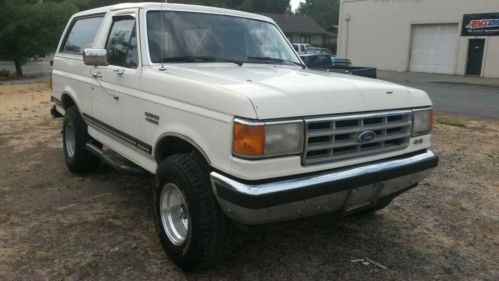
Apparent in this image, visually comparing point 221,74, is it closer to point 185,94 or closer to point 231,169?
point 185,94

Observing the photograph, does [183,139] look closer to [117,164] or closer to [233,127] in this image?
[233,127]

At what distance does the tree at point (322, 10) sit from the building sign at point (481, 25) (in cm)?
5928

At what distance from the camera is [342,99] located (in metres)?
3.21

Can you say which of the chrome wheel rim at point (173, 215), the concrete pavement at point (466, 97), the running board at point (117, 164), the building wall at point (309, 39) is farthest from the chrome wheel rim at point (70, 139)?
the building wall at point (309, 39)

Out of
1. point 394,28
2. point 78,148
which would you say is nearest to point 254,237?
point 78,148

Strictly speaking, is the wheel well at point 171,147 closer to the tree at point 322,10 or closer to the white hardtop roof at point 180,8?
the white hardtop roof at point 180,8

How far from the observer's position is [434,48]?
29047 mm

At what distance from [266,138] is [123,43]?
224 cm

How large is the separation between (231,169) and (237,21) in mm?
2231

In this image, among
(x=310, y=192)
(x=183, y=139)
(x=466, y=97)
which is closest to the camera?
(x=310, y=192)

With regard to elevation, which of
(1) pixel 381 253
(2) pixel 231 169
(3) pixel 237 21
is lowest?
(1) pixel 381 253

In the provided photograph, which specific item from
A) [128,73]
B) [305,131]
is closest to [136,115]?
[128,73]

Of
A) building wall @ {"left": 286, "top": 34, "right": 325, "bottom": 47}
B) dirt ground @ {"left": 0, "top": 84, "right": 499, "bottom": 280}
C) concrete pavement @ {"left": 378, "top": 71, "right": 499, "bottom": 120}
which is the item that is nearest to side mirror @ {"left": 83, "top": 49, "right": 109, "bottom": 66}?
dirt ground @ {"left": 0, "top": 84, "right": 499, "bottom": 280}

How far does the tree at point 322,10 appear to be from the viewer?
88.4 m
